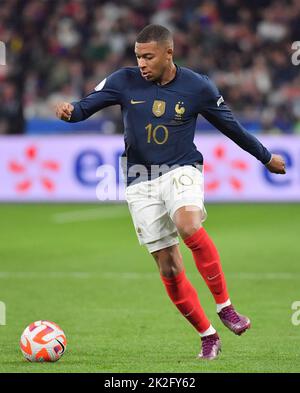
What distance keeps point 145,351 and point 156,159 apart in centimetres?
125

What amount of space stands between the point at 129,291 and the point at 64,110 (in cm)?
362

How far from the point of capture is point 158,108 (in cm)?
650

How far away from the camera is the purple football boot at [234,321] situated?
20.9 feet

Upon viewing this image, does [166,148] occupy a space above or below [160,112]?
below

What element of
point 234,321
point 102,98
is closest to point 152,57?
point 102,98

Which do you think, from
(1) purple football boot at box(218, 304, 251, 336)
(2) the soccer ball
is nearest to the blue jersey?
(1) purple football boot at box(218, 304, 251, 336)

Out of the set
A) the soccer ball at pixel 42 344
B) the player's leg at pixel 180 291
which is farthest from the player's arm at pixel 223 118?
the soccer ball at pixel 42 344

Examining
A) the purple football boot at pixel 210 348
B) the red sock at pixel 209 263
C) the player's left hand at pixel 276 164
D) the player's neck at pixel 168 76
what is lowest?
the purple football boot at pixel 210 348

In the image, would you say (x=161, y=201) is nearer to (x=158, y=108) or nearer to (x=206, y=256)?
(x=206, y=256)

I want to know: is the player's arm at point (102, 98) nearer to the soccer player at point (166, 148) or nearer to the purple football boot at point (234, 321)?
the soccer player at point (166, 148)

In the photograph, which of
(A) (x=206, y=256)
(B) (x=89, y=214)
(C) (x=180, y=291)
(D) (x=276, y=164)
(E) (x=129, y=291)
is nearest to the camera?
(A) (x=206, y=256)

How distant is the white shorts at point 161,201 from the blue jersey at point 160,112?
0.26 feet

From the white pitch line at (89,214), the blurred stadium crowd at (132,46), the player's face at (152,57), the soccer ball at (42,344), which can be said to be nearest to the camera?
the soccer ball at (42,344)

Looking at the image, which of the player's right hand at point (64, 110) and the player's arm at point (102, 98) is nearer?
the player's right hand at point (64, 110)
